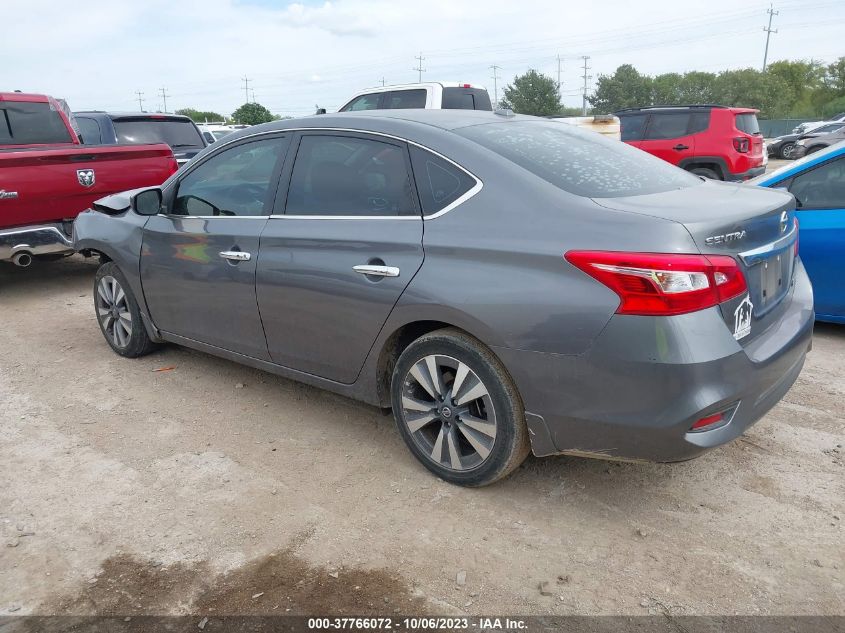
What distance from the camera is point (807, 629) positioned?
234cm

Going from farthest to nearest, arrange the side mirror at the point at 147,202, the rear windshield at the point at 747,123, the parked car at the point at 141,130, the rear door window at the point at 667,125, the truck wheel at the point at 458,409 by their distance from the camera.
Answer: the rear door window at the point at 667,125 < the rear windshield at the point at 747,123 < the parked car at the point at 141,130 < the side mirror at the point at 147,202 < the truck wheel at the point at 458,409

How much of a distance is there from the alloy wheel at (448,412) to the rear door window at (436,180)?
2.27ft

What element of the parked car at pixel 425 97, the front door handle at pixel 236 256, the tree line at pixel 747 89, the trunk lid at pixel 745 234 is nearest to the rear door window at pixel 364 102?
the parked car at pixel 425 97

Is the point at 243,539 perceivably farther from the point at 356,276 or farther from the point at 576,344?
the point at 576,344

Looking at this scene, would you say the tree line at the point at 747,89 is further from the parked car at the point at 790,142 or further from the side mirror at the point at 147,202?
the side mirror at the point at 147,202

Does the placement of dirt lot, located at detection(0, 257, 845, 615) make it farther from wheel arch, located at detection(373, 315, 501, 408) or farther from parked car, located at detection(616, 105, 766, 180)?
parked car, located at detection(616, 105, 766, 180)

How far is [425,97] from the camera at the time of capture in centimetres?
1098

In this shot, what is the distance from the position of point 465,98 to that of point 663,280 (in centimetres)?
952

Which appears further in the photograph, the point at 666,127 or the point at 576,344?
the point at 666,127

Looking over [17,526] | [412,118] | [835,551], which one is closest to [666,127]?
[412,118]

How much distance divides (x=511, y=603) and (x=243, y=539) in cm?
115

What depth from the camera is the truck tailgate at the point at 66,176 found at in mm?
6398

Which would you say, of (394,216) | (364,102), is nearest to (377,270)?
(394,216)

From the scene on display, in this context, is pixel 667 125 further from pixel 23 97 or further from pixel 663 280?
pixel 663 280
